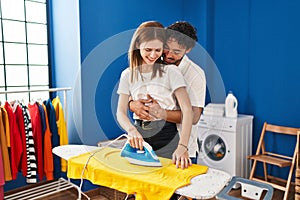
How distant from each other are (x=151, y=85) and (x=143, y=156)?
30 cm

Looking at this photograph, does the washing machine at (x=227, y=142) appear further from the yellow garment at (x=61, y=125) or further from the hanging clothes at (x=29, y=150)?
the hanging clothes at (x=29, y=150)

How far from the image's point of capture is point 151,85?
3.64 ft

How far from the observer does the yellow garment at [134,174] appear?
1.08 meters

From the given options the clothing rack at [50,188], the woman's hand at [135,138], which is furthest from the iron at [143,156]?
the clothing rack at [50,188]

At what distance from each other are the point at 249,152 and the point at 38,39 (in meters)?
2.54

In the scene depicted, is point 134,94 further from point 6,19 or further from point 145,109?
point 6,19

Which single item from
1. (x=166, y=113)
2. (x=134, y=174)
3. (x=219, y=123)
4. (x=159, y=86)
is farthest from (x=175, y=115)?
(x=219, y=123)

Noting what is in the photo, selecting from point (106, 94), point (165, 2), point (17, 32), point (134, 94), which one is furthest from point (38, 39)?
point (134, 94)

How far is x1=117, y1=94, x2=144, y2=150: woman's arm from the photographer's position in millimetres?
1155

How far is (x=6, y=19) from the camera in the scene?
8.68ft

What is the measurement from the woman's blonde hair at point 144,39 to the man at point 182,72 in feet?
0.14

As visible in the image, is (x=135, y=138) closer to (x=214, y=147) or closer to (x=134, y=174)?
(x=134, y=174)

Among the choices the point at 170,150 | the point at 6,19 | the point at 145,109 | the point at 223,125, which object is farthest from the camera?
the point at 223,125

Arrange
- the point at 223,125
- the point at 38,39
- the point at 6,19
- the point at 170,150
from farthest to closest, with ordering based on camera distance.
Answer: the point at 223,125
the point at 38,39
the point at 6,19
the point at 170,150
